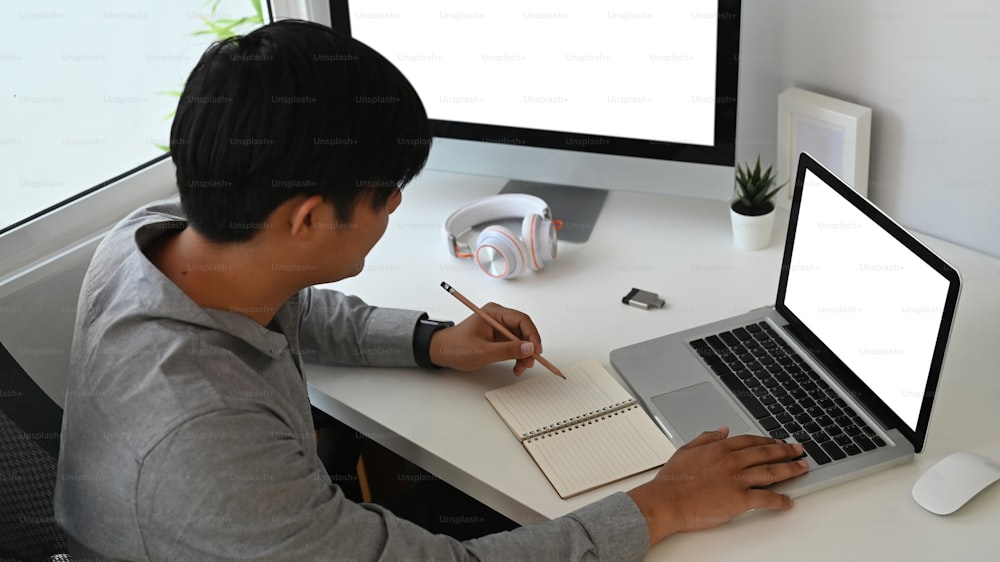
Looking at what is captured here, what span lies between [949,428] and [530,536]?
0.48 m

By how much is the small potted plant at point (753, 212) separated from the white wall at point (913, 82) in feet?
0.58

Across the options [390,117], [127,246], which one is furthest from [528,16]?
[127,246]

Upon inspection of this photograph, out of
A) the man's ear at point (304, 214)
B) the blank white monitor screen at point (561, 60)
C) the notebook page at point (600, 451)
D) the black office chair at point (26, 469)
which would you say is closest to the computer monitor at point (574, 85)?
the blank white monitor screen at point (561, 60)

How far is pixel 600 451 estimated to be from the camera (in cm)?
104

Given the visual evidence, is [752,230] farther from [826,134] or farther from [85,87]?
[85,87]

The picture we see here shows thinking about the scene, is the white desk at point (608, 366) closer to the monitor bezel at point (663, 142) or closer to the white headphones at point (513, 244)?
the white headphones at point (513, 244)

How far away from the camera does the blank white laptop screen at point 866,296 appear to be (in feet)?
3.09

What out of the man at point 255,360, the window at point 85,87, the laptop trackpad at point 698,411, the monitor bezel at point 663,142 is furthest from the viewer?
the window at point 85,87

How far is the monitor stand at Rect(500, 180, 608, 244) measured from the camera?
1.49 meters

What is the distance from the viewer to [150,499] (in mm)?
813

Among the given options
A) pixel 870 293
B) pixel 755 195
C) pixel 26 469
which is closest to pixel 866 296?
pixel 870 293

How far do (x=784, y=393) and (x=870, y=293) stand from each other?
0.15 meters

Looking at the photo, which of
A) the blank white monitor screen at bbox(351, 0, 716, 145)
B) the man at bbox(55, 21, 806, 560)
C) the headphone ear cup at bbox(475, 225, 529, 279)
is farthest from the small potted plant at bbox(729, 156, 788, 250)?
the man at bbox(55, 21, 806, 560)

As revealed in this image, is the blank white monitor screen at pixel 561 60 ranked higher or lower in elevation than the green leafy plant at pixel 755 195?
higher
